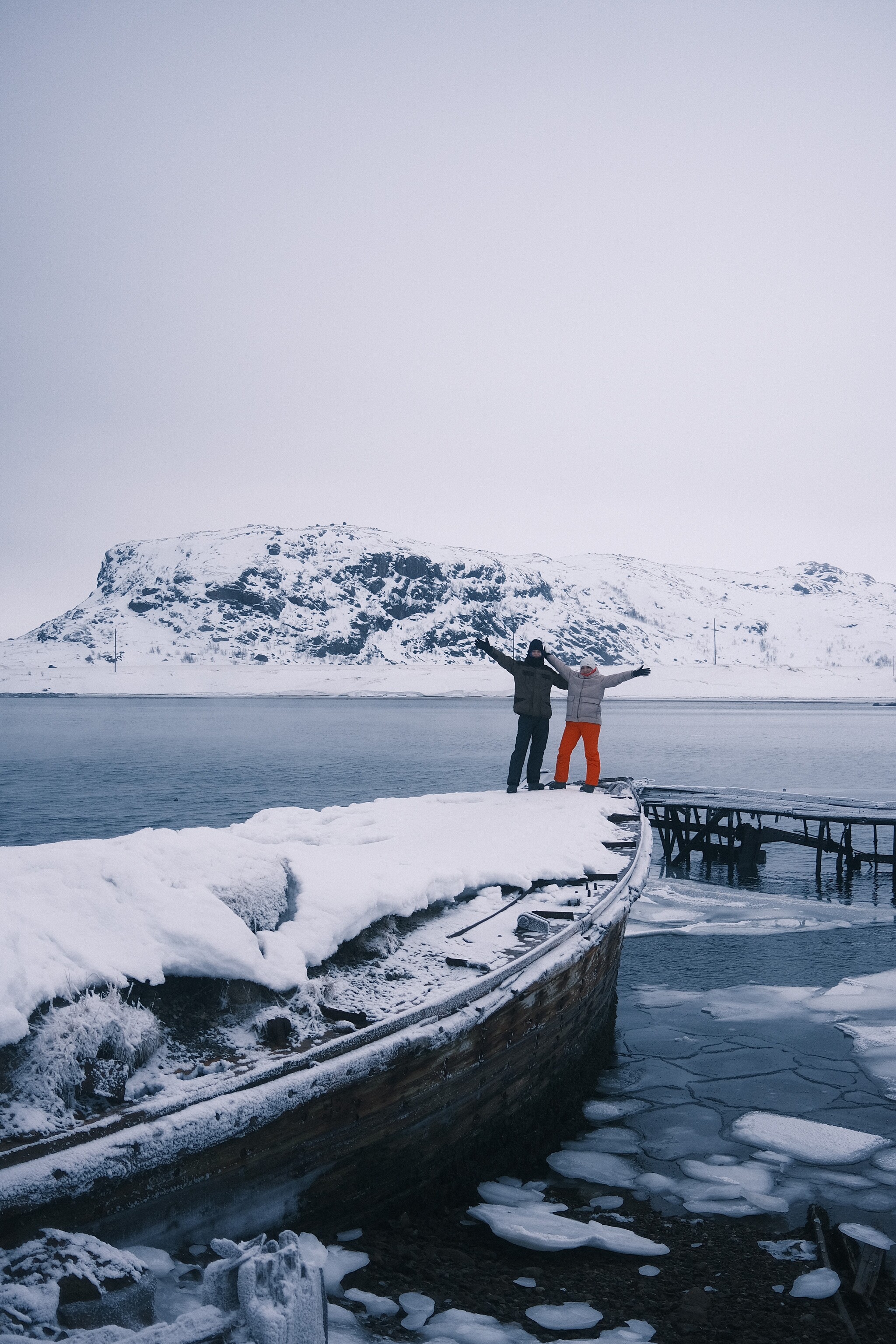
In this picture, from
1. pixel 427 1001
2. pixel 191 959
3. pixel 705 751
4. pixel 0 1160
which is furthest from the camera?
pixel 705 751

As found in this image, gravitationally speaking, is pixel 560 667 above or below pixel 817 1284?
above

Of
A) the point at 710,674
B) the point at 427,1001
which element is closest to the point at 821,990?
the point at 427,1001

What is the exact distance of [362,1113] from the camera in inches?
153

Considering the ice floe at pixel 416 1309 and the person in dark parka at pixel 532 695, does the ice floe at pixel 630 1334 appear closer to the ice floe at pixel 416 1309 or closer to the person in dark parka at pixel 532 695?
the ice floe at pixel 416 1309

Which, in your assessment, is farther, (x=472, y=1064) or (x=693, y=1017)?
(x=693, y=1017)

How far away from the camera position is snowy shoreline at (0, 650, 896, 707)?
5802 inches

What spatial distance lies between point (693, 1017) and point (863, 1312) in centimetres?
524

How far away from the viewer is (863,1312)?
13.3 feet

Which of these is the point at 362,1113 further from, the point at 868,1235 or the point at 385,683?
the point at 385,683

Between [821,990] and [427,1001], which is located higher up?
[427,1001]

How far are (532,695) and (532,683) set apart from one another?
15 centimetres

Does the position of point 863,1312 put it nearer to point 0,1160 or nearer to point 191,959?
point 191,959

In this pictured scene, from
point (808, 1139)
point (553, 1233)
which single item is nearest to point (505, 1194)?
point (553, 1233)

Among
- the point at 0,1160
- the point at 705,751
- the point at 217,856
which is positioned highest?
the point at 217,856
